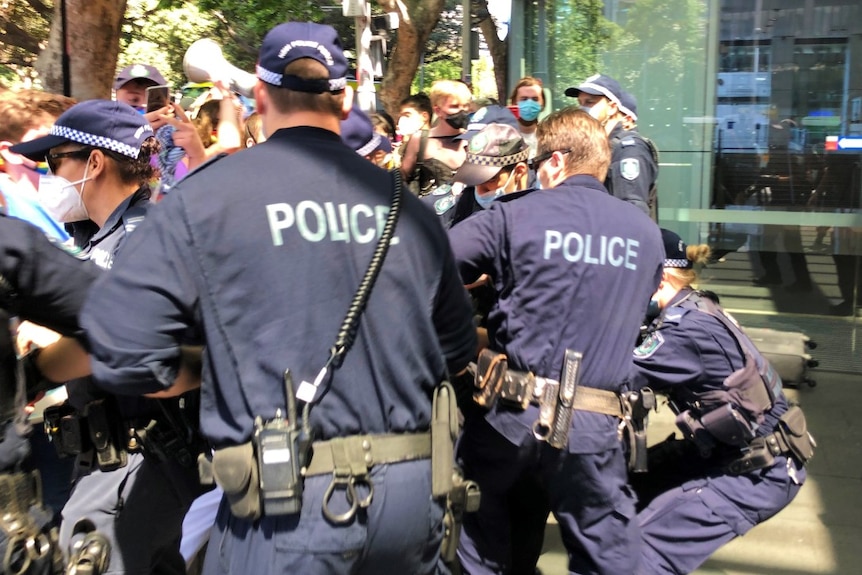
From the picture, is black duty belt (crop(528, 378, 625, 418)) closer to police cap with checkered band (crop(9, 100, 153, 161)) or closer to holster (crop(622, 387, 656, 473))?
holster (crop(622, 387, 656, 473))

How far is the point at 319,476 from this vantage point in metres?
1.88

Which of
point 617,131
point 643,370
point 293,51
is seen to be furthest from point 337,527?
point 617,131

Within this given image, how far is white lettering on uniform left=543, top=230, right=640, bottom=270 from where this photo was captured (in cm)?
283

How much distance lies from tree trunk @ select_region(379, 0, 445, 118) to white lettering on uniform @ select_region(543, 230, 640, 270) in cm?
→ 855

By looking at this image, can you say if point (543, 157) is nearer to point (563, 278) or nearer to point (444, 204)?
point (563, 278)

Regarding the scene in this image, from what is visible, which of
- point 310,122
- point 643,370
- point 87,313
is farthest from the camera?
point 643,370

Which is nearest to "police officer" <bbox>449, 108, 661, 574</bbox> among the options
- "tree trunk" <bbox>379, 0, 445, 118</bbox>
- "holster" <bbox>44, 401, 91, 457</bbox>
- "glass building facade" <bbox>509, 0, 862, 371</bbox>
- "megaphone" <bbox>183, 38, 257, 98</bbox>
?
"holster" <bbox>44, 401, 91, 457</bbox>

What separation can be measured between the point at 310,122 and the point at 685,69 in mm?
6003

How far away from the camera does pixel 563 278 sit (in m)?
2.82

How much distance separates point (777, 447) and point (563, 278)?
4.02 ft

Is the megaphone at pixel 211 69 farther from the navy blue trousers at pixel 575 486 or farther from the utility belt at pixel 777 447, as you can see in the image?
the utility belt at pixel 777 447

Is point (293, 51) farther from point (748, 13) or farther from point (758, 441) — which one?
point (748, 13)

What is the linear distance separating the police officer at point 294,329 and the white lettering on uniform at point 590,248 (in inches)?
35.3

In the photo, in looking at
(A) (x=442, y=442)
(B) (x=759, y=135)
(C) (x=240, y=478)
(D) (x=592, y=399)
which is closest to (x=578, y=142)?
(D) (x=592, y=399)
